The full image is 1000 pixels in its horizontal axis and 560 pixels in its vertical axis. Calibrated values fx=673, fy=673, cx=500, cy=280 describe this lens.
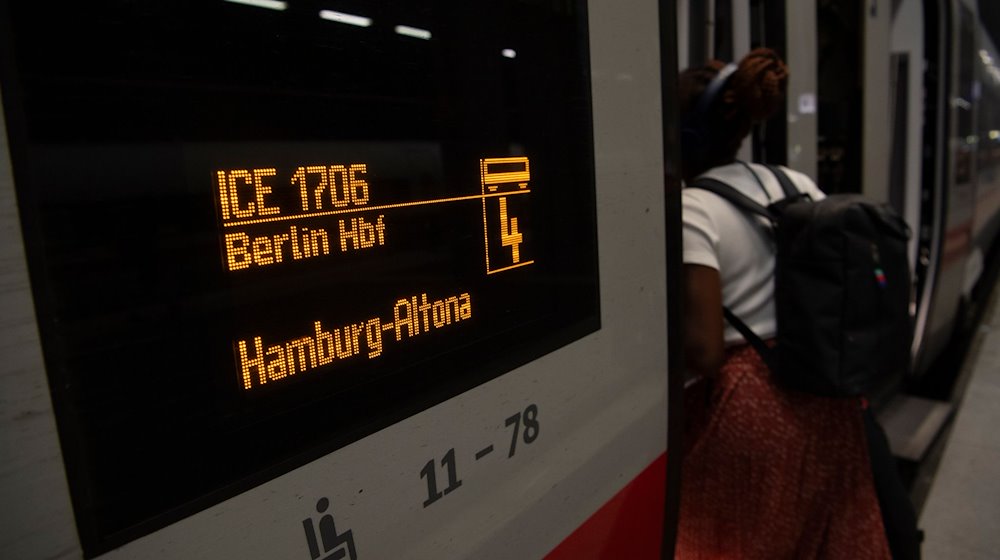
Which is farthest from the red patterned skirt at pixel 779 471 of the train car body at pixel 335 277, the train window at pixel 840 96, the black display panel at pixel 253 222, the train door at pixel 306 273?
the train window at pixel 840 96

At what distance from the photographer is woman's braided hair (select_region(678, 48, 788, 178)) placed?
1.66 m

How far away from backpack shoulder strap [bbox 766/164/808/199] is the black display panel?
105 centimetres

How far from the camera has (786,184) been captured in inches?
68.1

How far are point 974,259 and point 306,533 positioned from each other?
20.6 ft

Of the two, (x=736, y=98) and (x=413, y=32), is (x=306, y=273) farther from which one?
(x=736, y=98)

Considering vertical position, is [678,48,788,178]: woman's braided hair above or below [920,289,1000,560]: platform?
above

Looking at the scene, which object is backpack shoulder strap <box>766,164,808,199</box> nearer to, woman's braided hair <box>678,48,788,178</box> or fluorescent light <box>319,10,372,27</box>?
woman's braided hair <box>678,48,788,178</box>

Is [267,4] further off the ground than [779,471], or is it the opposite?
[267,4]

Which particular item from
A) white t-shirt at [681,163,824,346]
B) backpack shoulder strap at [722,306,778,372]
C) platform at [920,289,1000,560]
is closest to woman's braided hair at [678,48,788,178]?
white t-shirt at [681,163,824,346]

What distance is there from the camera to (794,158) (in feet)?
8.36

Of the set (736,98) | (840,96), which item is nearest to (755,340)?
(736,98)

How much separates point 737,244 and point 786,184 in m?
0.28

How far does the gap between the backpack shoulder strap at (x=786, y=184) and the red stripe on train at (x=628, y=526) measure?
2.56ft

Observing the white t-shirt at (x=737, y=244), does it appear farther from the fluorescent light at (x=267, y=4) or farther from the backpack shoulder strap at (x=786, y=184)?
A: the fluorescent light at (x=267, y=4)
